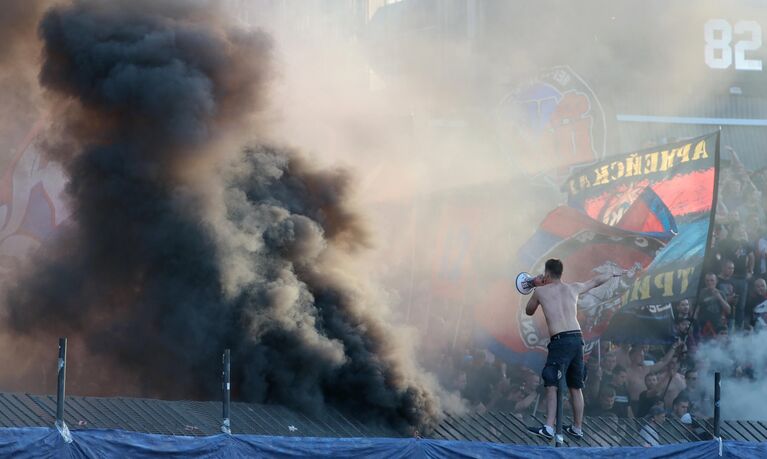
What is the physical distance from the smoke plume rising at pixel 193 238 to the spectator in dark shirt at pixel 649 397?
621 centimetres

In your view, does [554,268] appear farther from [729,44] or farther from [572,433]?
[729,44]

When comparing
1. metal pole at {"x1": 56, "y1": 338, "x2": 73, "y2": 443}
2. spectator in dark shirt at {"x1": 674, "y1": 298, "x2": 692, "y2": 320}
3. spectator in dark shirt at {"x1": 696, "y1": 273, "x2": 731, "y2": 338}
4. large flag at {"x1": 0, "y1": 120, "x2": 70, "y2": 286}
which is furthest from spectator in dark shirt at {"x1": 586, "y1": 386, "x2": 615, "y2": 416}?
metal pole at {"x1": 56, "y1": 338, "x2": 73, "y2": 443}

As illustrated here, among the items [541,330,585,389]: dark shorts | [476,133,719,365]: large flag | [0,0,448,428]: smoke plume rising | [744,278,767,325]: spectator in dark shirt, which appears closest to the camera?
[541,330,585,389]: dark shorts

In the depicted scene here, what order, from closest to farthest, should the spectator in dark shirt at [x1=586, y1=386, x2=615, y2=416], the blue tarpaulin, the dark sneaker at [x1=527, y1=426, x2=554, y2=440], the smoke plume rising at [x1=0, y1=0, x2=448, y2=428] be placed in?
the blue tarpaulin
the dark sneaker at [x1=527, y1=426, x2=554, y2=440]
the smoke plume rising at [x1=0, y1=0, x2=448, y2=428]
the spectator in dark shirt at [x1=586, y1=386, x2=615, y2=416]

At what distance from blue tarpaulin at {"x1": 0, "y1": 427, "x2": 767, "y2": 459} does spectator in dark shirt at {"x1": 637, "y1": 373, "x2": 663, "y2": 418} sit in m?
9.77

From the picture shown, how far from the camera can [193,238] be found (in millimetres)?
15961

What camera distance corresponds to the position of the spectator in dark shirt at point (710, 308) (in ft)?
79.5

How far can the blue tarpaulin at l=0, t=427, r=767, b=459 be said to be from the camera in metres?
9.17

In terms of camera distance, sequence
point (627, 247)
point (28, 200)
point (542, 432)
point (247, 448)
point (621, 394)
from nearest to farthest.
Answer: point (247, 448), point (542, 432), point (627, 247), point (621, 394), point (28, 200)

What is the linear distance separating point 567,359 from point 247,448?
3636 mm

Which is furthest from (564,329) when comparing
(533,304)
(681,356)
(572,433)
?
(681,356)

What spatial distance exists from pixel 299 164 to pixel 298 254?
1.95 metres

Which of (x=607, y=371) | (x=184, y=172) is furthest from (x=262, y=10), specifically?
(x=607, y=371)

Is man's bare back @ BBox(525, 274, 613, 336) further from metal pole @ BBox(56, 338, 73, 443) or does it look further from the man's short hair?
metal pole @ BBox(56, 338, 73, 443)
